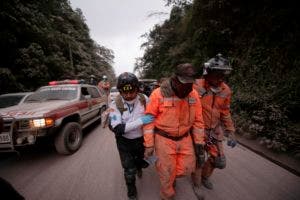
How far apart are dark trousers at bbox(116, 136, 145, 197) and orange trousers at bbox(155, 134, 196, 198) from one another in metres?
0.50

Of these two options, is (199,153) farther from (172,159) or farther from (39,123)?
(39,123)

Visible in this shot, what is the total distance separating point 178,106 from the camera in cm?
251

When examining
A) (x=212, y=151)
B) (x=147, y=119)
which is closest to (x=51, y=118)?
(x=147, y=119)

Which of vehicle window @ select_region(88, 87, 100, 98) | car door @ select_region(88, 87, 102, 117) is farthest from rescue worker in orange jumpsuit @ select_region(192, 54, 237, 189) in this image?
vehicle window @ select_region(88, 87, 100, 98)

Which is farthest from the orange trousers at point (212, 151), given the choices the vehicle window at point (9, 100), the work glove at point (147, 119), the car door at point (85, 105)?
the vehicle window at point (9, 100)

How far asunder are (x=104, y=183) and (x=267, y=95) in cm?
526

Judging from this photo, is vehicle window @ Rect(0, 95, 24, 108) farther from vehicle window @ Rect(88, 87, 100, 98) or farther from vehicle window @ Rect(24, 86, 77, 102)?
vehicle window @ Rect(88, 87, 100, 98)

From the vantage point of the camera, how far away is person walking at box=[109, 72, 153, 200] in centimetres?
269

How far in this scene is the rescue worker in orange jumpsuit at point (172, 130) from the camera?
2508 millimetres

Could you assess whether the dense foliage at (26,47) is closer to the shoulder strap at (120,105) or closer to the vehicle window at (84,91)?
the vehicle window at (84,91)

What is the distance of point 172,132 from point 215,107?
0.88 metres

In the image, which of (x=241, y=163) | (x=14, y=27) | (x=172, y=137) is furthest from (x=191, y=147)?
(x=14, y=27)

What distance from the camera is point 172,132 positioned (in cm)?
255

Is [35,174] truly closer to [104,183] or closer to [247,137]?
[104,183]
